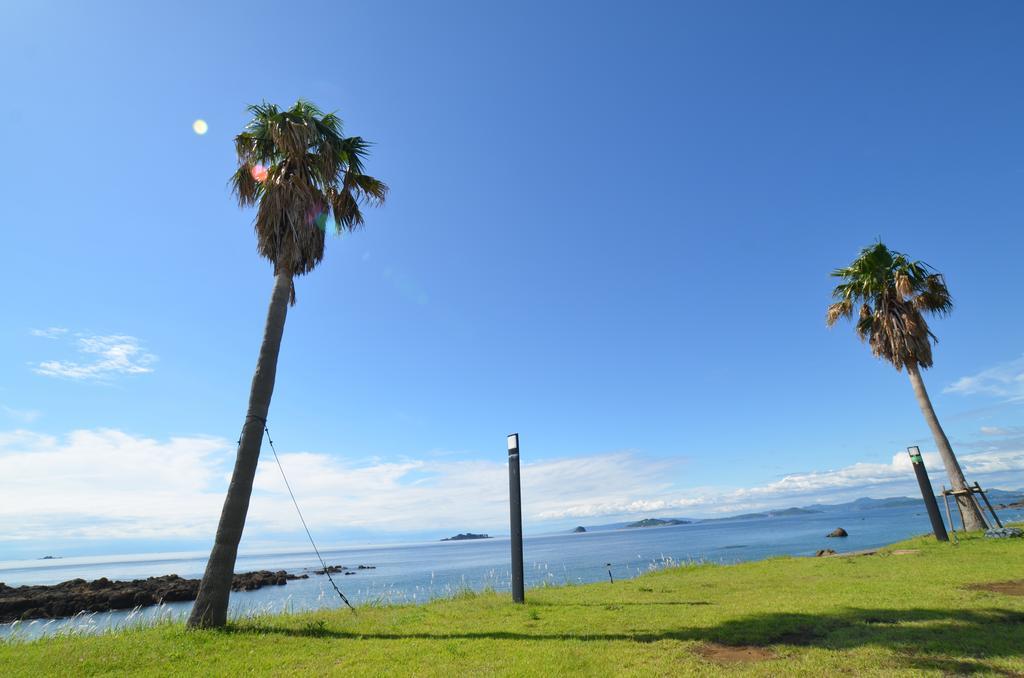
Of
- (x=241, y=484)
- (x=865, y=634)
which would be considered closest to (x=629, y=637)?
(x=865, y=634)

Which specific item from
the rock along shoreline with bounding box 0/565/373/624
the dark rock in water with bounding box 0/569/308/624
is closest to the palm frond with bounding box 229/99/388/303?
the dark rock in water with bounding box 0/569/308/624

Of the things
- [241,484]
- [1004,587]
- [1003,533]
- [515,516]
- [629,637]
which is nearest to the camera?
[629,637]

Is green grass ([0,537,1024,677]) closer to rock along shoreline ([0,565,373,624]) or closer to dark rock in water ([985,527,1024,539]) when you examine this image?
dark rock in water ([985,527,1024,539])

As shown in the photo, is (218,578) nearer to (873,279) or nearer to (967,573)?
(967,573)

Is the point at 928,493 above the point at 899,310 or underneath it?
underneath

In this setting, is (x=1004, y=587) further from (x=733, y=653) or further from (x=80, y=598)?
(x=80, y=598)

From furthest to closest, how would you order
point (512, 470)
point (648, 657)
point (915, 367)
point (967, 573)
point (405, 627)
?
point (915, 367)
point (512, 470)
point (967, 573)
point (405, 627)
point (648, 657)

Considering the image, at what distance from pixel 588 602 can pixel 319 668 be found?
7.40 meters

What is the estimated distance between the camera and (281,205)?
1331 centimetres

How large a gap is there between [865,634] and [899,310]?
2290cm

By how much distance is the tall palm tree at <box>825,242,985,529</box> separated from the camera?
23.4 meters

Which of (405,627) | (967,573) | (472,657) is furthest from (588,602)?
(967,573)

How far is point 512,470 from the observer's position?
45.7 ft

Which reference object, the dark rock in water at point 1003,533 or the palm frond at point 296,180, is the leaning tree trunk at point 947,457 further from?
the palm frond at point 296,180
